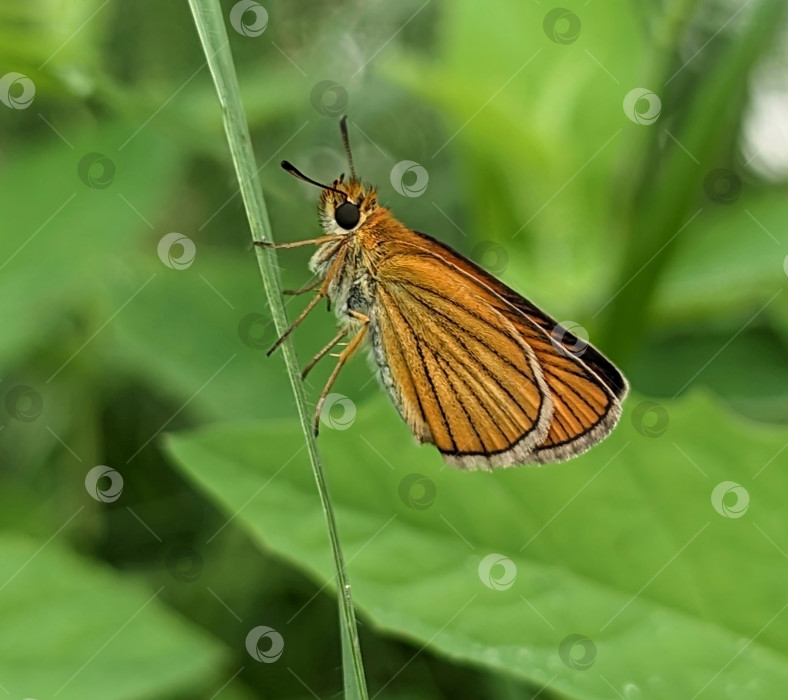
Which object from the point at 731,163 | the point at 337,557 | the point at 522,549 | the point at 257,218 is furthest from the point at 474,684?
the point at 731,163

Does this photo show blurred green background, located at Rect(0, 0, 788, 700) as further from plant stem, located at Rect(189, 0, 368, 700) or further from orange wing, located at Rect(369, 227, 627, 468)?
plant stem, located at Rect(189, 0, 368, 700)

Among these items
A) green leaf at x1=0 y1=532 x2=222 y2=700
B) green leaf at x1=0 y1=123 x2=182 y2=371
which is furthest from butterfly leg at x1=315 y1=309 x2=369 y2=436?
green leaf at x1=0 y1=123 x2=182 y2=371

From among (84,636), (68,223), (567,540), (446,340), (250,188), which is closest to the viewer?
(250,188)

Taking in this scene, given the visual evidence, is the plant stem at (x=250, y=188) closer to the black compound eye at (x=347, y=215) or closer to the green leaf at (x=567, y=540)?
the green leaf at (x=567, y=540)

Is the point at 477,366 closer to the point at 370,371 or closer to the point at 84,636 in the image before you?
the point at 370,371

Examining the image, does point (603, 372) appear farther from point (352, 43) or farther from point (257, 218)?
point (352, 43)

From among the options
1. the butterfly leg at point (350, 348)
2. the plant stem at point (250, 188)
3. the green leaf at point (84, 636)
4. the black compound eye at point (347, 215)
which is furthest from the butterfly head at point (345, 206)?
the green leaf at point (84, 636)

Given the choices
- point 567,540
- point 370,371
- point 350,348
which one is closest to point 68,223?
point 370,371
